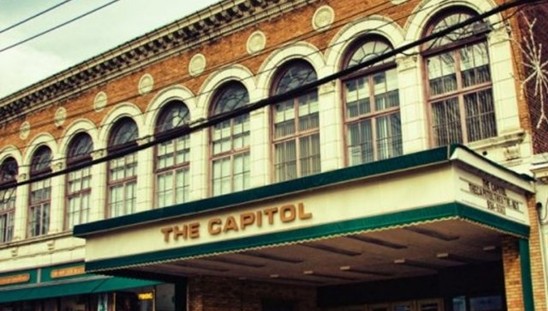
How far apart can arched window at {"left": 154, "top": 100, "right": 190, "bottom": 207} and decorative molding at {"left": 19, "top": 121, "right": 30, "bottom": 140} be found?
25.4ft

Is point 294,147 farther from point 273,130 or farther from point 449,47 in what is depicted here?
point 449,47

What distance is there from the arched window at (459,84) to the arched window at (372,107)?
1040mm

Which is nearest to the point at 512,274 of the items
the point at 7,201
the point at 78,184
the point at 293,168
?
the point at 293,168

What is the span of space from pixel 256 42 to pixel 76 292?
405 inches

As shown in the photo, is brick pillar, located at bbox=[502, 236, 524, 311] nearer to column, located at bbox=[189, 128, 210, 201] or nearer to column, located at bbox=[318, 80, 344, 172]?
column, located at bbox=[318, 80, 344, 172]

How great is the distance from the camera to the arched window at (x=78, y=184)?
27359mm

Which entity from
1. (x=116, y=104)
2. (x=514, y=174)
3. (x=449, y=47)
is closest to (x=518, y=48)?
(x=449, y=47)

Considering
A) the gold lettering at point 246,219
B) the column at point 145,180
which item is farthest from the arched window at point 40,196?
the gold lettering at point 246,219

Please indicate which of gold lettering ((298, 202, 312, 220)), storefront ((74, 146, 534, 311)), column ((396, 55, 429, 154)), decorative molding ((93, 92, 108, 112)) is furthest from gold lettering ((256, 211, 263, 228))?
decorative molding ((93, 92, 108, 112))

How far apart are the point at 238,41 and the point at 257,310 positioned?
811 cm

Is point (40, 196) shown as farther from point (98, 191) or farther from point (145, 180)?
point (145, 180)

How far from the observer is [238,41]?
2322 centimetres

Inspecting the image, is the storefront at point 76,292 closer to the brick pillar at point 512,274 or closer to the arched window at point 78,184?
the arched window at point 78,184

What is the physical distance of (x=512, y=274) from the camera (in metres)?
15.8
